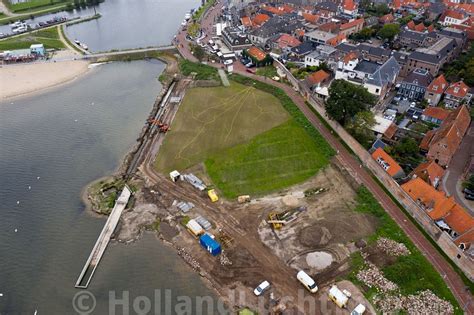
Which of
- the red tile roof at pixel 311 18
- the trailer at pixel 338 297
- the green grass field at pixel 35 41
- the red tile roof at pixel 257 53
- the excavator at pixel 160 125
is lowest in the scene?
the trailer at pixel 338 297

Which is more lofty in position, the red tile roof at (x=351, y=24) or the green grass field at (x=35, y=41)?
the red tile roof at (x=351, y=24)

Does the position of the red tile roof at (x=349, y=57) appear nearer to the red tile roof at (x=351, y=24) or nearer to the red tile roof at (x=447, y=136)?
the red tile roof at (x=447, y=136)

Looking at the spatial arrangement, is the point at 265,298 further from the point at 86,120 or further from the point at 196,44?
the point at 196,44

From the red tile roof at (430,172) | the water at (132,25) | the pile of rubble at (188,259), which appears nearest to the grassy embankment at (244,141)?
the pile of rubble at (188,259)

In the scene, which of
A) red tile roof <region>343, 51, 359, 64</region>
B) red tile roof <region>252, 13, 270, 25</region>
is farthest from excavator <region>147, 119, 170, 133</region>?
red tile roof <region>252, 13, 270, 25</region>

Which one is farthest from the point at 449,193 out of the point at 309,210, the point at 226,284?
the point at 226,284

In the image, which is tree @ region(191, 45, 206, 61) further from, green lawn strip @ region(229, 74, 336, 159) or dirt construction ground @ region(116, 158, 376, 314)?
dirt construction ground @ region(116, 158, 376, 314)

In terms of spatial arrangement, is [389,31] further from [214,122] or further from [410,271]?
[410,271]

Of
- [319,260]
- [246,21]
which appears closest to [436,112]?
[319,260]
